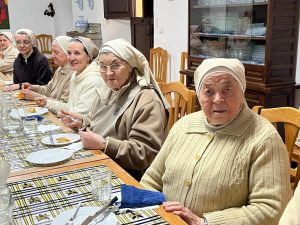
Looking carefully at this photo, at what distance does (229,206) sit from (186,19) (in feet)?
10.2

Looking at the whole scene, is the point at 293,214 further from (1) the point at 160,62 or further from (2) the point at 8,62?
(2) the point at 8,62

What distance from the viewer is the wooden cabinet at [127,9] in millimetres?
5188

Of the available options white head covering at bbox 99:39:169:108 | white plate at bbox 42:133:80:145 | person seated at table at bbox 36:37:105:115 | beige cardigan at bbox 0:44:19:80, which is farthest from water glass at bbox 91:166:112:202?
beige cardigan at bbox 0:44:19:80

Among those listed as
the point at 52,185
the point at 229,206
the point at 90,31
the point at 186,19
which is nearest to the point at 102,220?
the point at 52,185

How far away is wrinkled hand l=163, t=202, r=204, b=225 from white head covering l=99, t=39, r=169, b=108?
74 cm

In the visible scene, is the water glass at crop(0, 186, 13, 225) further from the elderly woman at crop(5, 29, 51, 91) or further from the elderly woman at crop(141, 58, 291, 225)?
the elderly woman at crop(5, 29, 51, 91)

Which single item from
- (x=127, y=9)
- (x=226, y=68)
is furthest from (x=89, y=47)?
(x=127, y=9)

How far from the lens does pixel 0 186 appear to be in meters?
1.21

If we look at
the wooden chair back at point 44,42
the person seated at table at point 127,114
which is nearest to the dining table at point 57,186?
the person seated at table at point 127,114

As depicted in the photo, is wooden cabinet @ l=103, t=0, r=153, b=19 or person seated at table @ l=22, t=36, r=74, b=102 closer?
person seated at table @ l=22, t=36, r=74, b=102

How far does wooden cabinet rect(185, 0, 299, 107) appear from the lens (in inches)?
105

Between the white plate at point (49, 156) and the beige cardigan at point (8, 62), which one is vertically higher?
the beige cardigan at point (8, 62)

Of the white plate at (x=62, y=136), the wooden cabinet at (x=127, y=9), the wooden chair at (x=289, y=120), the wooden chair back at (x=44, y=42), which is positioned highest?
the wooden cabinet at (x=127, y=9)

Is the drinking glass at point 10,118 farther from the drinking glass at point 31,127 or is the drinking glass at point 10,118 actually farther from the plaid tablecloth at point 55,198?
the plaid tablecloth at point 55,198
